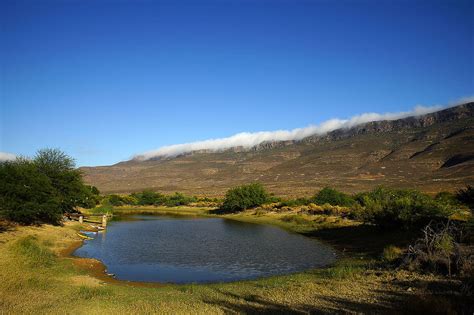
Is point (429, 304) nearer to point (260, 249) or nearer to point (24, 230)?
point (260, 249)

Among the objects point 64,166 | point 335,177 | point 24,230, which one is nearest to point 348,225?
point 24,230

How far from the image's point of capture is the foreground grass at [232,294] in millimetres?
11883

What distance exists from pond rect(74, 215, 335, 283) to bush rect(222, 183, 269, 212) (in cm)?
2727

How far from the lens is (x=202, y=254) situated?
1195 inches

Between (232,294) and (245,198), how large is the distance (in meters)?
56.7

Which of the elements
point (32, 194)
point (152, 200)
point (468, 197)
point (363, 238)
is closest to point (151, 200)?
point (152, 200)

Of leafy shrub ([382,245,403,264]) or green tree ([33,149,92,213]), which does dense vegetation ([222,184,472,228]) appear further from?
green tree ([33,149,92,213])

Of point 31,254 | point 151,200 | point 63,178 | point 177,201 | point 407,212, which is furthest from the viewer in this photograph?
point 151,200

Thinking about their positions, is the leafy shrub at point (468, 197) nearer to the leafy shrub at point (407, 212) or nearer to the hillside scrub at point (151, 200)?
the leafy shrub at point (407, 212)

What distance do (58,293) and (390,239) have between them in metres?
23.7

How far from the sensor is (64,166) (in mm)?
51812

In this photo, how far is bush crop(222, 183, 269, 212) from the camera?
7144 cm

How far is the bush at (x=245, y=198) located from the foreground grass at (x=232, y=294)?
50739 mm

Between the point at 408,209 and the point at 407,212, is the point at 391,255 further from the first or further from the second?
the point at 408,209
